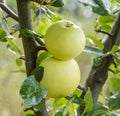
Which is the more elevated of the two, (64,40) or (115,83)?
(64,40)

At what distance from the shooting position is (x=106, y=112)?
463 mm

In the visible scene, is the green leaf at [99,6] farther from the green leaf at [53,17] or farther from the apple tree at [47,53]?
the green leaf at [53,17]

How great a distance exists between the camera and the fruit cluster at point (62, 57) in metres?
0.39

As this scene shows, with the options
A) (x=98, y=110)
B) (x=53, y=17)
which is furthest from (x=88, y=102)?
(x=53, y=17)

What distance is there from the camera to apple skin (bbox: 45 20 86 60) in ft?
1.29

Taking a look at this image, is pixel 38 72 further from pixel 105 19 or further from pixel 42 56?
pixel 105 19

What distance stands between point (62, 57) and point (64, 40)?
2 cm

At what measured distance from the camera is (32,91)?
40 centimetres

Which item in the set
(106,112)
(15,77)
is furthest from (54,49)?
(15,77)

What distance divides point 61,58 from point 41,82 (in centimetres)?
3

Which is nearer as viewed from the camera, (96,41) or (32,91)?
(32,91)

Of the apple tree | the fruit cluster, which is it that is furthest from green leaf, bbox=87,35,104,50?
the fruit cluster

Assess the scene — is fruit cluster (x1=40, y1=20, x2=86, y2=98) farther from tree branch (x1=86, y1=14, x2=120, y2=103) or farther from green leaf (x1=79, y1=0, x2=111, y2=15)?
tree branch (x1=86, y1=14, x2=120, y2=103)

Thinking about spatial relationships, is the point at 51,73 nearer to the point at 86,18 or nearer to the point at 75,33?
the point at 75,33
